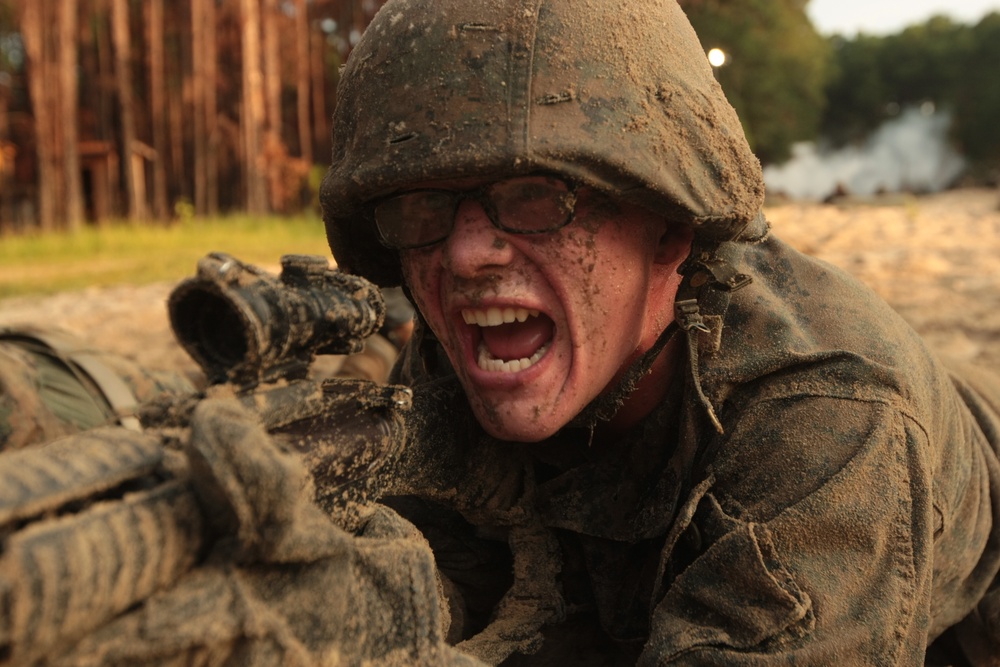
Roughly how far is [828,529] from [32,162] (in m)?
22.7

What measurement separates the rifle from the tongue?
14.2 inches

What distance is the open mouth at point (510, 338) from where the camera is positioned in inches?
86.7

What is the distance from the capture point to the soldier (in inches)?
77.9

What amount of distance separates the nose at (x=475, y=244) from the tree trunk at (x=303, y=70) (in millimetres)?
22485

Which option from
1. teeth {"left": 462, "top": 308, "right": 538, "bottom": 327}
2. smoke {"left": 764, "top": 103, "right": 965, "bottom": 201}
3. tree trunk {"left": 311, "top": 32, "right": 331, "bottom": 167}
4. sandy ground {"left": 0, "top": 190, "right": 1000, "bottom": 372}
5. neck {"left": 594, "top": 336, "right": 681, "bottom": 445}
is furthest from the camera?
smoke {"left": 764, "top": 103, "right": 965, "bottom": 201}

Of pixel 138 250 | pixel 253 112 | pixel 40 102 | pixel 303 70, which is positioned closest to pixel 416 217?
pixel 138 250

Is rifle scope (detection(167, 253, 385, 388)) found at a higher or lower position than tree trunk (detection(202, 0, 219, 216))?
lower

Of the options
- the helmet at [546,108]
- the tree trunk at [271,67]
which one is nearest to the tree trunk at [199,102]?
the tree trunk at [271,67]

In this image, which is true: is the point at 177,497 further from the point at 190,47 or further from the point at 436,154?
the point at 190,47

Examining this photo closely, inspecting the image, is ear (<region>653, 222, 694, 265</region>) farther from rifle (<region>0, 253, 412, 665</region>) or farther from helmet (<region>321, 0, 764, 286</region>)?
rifle (<region>0, 253, 412, 665</region>)

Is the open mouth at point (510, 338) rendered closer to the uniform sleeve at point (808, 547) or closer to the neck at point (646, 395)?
the neck at point (646, 395)

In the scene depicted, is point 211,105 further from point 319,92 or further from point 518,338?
point 518,338

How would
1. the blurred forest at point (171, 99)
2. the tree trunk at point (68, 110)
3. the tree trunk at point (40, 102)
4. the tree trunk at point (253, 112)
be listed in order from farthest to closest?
the tree trunk at point (253, 112) < the blurred forest at point (171, 99) < the tree trunk at point (40, 102) < the tree trunk at point (68, 110)

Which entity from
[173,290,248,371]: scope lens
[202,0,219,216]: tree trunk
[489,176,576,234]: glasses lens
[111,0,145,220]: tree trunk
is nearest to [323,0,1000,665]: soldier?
[489,176,576,234]: glasses lens
